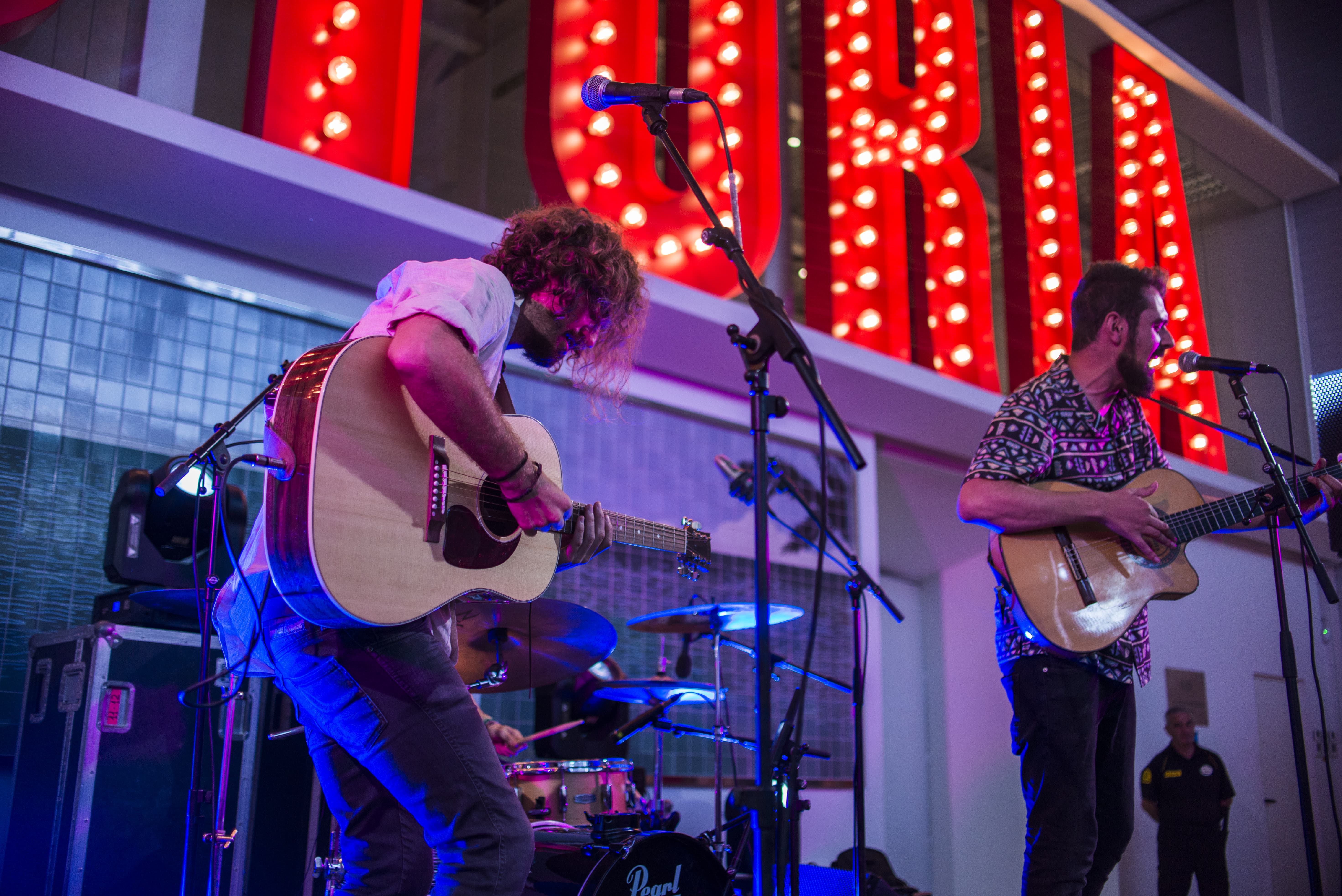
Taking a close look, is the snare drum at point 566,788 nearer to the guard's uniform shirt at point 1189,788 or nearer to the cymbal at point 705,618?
the cymbal at point 705,618

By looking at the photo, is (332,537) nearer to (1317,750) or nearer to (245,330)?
(245,330)

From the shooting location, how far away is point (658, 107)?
2484 millimetres

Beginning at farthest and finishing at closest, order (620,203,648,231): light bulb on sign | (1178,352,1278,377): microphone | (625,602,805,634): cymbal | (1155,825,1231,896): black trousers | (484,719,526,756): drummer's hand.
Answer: (1155,825,1231,896): black trousers → (620,203,648,231): light bulb on sign → (625,602,805,634): cymbal → (484,719,526,756): drummer's hand → (1178,352,1278,377): microphone

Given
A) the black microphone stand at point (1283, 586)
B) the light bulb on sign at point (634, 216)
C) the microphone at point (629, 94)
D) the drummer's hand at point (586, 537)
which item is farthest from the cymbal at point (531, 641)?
the light bulb on sign at point (634, 216)

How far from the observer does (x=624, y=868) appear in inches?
115

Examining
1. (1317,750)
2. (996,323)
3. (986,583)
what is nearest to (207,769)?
(986,583)

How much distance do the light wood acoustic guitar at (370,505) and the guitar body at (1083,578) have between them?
1.35 meters

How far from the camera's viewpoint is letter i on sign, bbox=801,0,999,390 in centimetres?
612

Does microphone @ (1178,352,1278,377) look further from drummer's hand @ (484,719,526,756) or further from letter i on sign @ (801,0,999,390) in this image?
letter i on sign @ (801,0,999,390)

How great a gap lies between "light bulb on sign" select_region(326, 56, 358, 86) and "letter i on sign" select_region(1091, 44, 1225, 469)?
575 cm

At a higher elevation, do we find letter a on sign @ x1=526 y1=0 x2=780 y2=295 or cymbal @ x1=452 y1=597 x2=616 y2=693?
letter a on sign @ x1=526 y1=0 x2=780 y2=295

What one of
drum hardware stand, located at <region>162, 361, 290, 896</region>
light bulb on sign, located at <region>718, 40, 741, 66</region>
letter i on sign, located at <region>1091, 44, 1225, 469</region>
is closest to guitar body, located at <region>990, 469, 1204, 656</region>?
drum hardware stand, located at <region>162, 361, 290, 896</region>

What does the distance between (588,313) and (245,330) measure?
98.8 inches

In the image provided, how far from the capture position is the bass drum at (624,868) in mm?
2914
